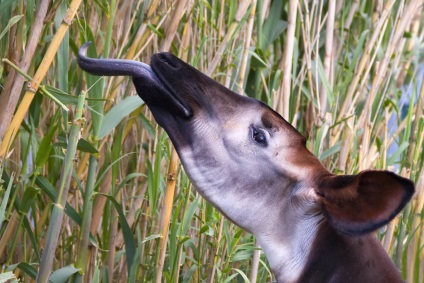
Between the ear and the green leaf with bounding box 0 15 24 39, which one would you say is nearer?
the ear

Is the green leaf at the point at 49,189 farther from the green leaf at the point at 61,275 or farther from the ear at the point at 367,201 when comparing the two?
the ear at the point at 367,201

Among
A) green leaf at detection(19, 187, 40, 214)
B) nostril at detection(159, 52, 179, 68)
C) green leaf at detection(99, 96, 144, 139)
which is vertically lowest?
green leaf at detection(19, 187, 40, 214)

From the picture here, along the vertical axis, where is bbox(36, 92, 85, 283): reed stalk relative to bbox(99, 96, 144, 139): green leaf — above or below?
below

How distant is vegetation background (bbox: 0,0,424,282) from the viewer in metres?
2.18

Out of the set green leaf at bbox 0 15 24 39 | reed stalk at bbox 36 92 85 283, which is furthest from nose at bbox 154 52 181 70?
green leaf at bbox 0 15 24 39

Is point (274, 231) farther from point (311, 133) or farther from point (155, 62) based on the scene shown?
point (311, 133)

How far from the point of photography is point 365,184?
1440 millimetres

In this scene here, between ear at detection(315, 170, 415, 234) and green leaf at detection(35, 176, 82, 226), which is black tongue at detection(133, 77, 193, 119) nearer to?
ear at detection(315, 170, 415, 234)

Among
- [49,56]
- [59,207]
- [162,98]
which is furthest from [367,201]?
[49,56]

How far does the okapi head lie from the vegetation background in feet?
0.93

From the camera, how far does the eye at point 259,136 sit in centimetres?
167

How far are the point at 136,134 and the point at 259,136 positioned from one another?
129 cm

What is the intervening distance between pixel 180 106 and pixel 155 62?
0.10 metres

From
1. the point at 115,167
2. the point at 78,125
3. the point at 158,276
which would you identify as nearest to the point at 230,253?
the point at 158,276
